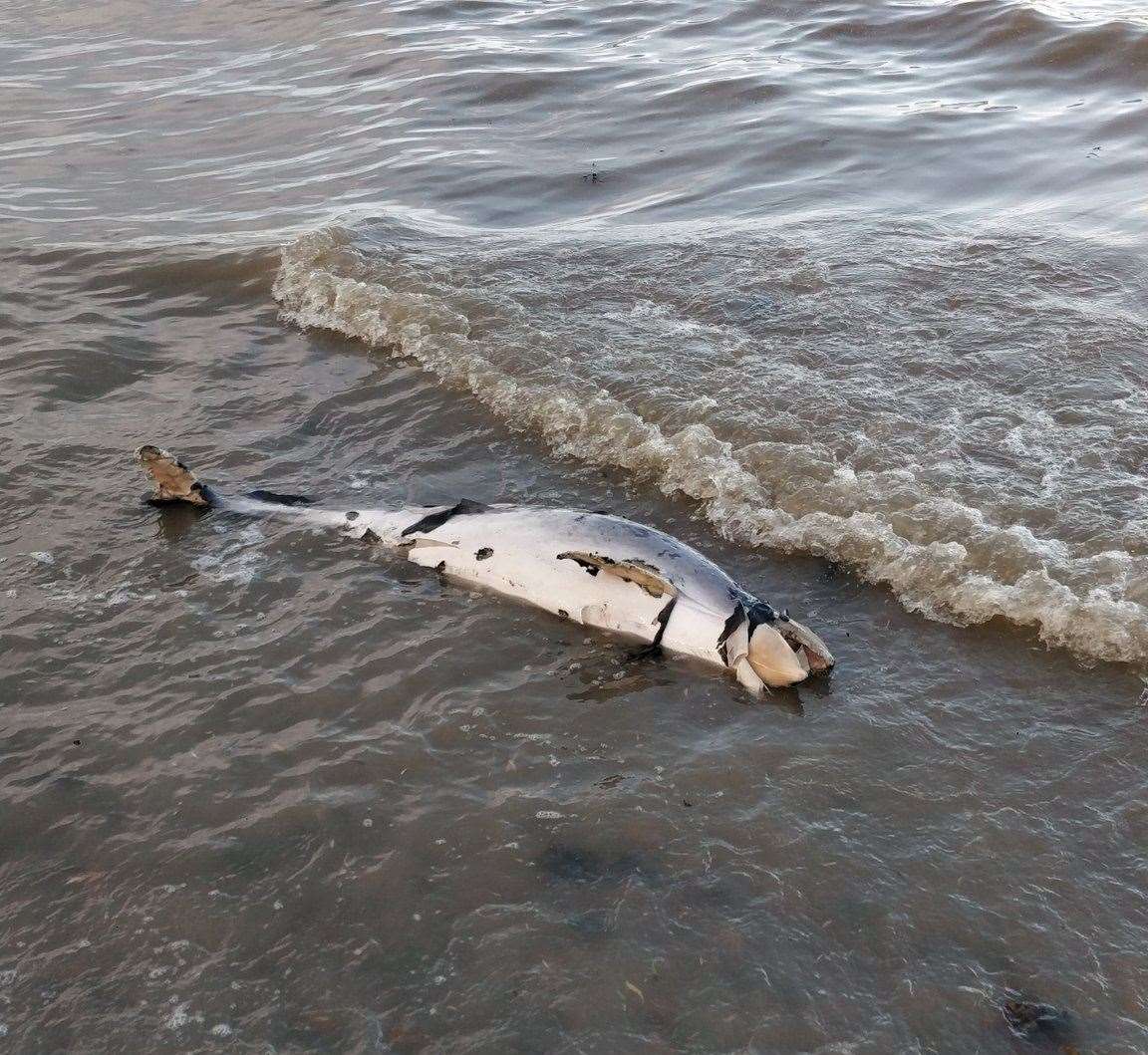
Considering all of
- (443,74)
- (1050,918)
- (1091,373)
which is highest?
(443,74)

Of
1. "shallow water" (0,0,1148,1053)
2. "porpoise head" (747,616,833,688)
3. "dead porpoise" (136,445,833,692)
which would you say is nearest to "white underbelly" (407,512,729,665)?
"dead porpoise" (136,445,833,692)

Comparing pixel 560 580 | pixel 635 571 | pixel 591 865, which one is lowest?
pixel 591 865

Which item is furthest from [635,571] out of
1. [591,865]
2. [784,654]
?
[591,865]

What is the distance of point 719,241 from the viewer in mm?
10961

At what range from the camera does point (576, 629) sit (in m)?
6.21

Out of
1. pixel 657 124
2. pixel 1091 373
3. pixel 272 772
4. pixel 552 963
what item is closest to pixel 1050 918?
pixel 552 963

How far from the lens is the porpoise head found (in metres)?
5.56

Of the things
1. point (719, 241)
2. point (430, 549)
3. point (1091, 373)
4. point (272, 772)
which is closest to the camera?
point (272, 772)

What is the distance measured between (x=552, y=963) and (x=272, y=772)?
1.69m

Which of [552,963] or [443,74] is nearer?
[552,963]

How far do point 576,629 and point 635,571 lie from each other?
1.61ft

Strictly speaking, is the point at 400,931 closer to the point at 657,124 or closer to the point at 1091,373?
the point at 1091,373

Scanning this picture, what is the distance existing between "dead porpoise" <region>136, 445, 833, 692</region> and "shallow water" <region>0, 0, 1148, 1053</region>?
17cm

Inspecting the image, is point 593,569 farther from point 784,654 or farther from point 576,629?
point 784,654
